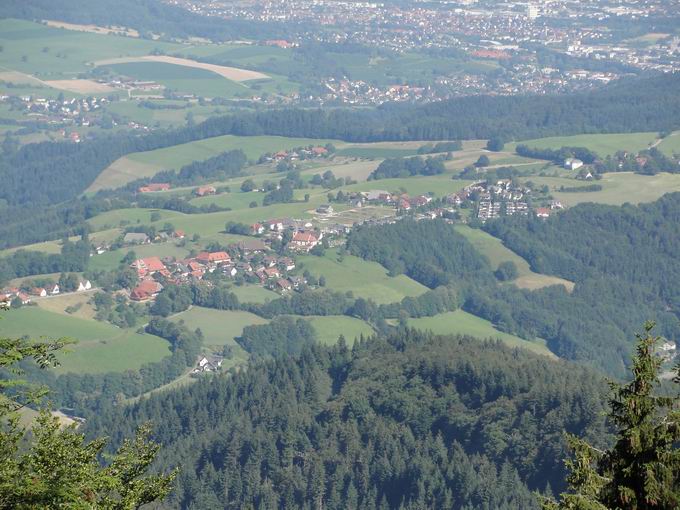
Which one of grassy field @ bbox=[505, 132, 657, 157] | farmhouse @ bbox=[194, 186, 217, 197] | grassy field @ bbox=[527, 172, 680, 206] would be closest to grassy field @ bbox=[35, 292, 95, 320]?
farmhouse @ bbox=[194, 186, 217, 197]

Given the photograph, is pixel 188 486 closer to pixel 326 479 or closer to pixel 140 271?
pixel 326 479

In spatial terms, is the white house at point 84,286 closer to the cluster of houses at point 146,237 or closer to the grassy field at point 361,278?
the cluster of houses at point 146,237

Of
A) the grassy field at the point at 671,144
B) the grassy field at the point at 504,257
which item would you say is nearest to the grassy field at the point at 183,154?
the grassy field at the point at 671,144

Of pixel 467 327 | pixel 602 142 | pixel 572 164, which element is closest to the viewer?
pixel 467 327

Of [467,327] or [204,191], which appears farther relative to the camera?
[204,191]

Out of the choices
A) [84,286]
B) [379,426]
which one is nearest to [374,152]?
[84,286]

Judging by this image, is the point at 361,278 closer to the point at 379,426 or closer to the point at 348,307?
the point at 348,307

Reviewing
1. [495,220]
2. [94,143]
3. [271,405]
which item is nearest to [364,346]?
[271,405]

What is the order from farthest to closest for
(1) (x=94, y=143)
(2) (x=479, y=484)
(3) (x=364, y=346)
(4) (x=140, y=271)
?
(1) (x=94, y=143) < (4) (x=140, y=271) < (3) (x=364, y=346) < (2) (x=479, y=484)
